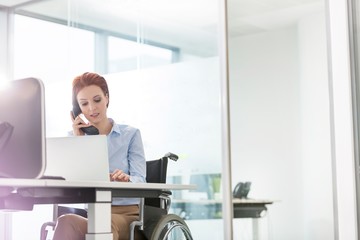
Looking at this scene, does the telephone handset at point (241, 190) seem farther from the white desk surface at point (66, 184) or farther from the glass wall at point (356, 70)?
the white desk surface at point (66, 184)

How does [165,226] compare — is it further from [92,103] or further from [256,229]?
[256,229]

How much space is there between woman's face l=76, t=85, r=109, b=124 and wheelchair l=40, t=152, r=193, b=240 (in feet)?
1.26

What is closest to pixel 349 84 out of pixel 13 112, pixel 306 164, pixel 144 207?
pixel 306 164

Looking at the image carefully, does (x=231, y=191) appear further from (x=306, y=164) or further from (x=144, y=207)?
(x=144, y=207)

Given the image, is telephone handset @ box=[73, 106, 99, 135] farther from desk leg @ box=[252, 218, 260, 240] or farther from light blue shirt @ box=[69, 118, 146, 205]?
desk leg @ box=[252, 218, 260, 240]

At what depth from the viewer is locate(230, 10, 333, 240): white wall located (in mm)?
3922

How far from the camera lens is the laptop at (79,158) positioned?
8.17 feet

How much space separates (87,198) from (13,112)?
0.47 m

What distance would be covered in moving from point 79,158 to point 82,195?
17 centimetres

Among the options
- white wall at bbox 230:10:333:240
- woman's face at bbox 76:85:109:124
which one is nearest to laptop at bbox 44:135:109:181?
woman's face at bbox 76:85:109:124

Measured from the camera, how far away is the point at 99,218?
7.83ft

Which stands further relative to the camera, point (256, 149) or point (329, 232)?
point (256, 149)

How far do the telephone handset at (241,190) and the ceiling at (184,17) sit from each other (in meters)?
0.95

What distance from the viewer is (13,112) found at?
2135mm
